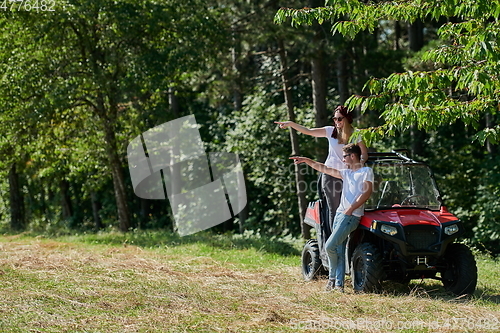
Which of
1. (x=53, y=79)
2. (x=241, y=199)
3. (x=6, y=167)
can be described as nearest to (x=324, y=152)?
(x=241, y=199)

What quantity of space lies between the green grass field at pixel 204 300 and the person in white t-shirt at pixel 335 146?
47.0 inches

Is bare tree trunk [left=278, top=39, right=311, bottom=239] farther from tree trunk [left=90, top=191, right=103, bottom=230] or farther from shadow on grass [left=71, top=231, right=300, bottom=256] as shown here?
tree trunk [left=90, top=191, right=103, bottom=230]

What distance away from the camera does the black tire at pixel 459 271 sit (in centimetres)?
705

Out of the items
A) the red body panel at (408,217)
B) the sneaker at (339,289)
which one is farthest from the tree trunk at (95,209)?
the red body panel at (408,217)

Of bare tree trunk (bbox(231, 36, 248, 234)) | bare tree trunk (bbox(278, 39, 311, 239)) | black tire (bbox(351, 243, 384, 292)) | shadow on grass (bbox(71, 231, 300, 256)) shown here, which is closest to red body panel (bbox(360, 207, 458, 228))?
black tire (bbox(351, 243, 384, 292))

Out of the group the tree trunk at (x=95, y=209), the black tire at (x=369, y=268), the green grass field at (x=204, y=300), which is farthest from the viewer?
the tree trunk at (x=95, y=209)

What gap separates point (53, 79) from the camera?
606 inches

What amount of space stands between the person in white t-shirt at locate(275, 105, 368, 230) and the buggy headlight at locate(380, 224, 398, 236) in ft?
2.70

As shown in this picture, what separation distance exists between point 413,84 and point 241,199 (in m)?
14.2

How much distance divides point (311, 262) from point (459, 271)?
7.10 ft

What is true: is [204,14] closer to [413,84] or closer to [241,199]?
[241,199]

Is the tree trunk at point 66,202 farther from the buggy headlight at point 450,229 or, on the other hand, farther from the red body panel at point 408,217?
the buggy headlight at point 450,229

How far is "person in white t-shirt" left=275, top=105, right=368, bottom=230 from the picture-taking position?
739 centimetres

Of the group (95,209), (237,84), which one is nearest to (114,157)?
(237,84)
